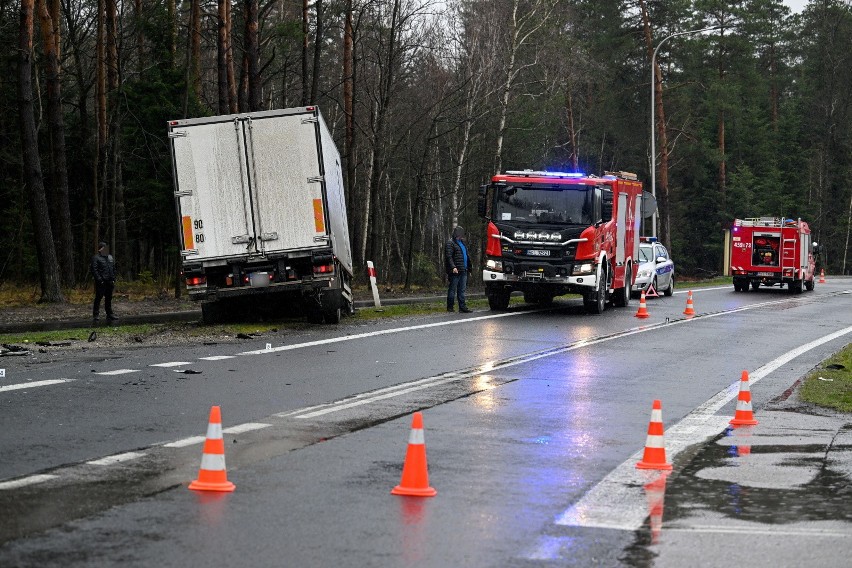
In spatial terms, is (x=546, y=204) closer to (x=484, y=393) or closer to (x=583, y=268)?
(x=583, y=268)

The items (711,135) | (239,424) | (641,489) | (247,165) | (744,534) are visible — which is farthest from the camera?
(711,135)

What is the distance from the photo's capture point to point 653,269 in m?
39.9

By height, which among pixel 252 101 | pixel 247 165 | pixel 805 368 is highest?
pixel 252 101

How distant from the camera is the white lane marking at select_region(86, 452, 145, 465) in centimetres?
936

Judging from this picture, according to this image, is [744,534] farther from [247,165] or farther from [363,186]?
[363,186]

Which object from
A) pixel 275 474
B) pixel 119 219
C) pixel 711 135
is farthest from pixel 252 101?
pixel 711 135

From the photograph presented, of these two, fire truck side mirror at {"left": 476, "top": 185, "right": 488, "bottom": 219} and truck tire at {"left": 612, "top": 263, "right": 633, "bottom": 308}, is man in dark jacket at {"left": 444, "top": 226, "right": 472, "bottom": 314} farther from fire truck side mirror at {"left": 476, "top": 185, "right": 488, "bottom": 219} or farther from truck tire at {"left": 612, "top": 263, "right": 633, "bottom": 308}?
truck tire at {"left": 612, "top": 263, "right": 633, "bottom": 308}

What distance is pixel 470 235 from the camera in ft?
223

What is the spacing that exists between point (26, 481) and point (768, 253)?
1672 inches

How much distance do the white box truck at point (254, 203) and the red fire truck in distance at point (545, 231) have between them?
694 cm

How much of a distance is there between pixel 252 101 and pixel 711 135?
193ft

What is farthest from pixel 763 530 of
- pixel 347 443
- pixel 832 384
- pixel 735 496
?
pixel 832 384

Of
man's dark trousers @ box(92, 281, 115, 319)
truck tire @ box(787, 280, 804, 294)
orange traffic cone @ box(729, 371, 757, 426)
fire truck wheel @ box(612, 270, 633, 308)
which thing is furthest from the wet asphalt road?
truck tire @ box(787, 280, 804, 294)

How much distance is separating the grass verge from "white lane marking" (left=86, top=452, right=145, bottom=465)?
7.83 m
